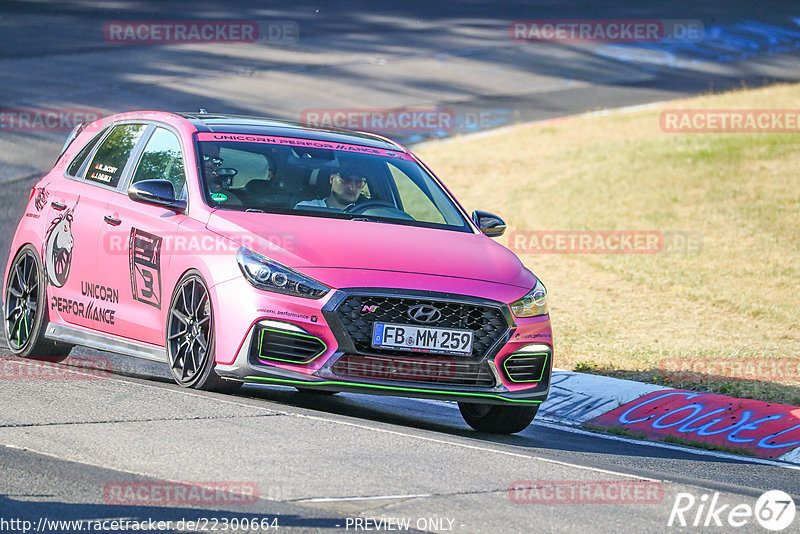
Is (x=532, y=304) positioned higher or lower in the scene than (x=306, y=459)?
higher

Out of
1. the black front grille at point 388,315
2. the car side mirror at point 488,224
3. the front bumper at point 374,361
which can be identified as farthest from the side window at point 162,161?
the car side mirror at point 488,224

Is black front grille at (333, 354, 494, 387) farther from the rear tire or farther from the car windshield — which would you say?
the car windshield

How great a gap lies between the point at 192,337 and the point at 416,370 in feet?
4.48

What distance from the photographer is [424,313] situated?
7.19m

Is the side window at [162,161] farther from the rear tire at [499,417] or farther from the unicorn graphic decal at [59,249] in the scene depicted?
the rear tire at [499,417]

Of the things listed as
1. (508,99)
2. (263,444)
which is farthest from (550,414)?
(508,99)

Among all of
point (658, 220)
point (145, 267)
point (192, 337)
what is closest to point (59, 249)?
point (145, 267)

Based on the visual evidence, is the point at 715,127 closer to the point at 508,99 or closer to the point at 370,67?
the point at 508,99

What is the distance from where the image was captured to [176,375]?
7.69 metres

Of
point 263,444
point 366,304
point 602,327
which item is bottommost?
point 602,327

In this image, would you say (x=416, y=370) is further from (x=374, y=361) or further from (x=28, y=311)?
(x=28, y=311)

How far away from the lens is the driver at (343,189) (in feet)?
26.9

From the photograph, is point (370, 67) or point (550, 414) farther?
point (370, 67)

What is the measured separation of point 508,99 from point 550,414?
18954 millimetres
